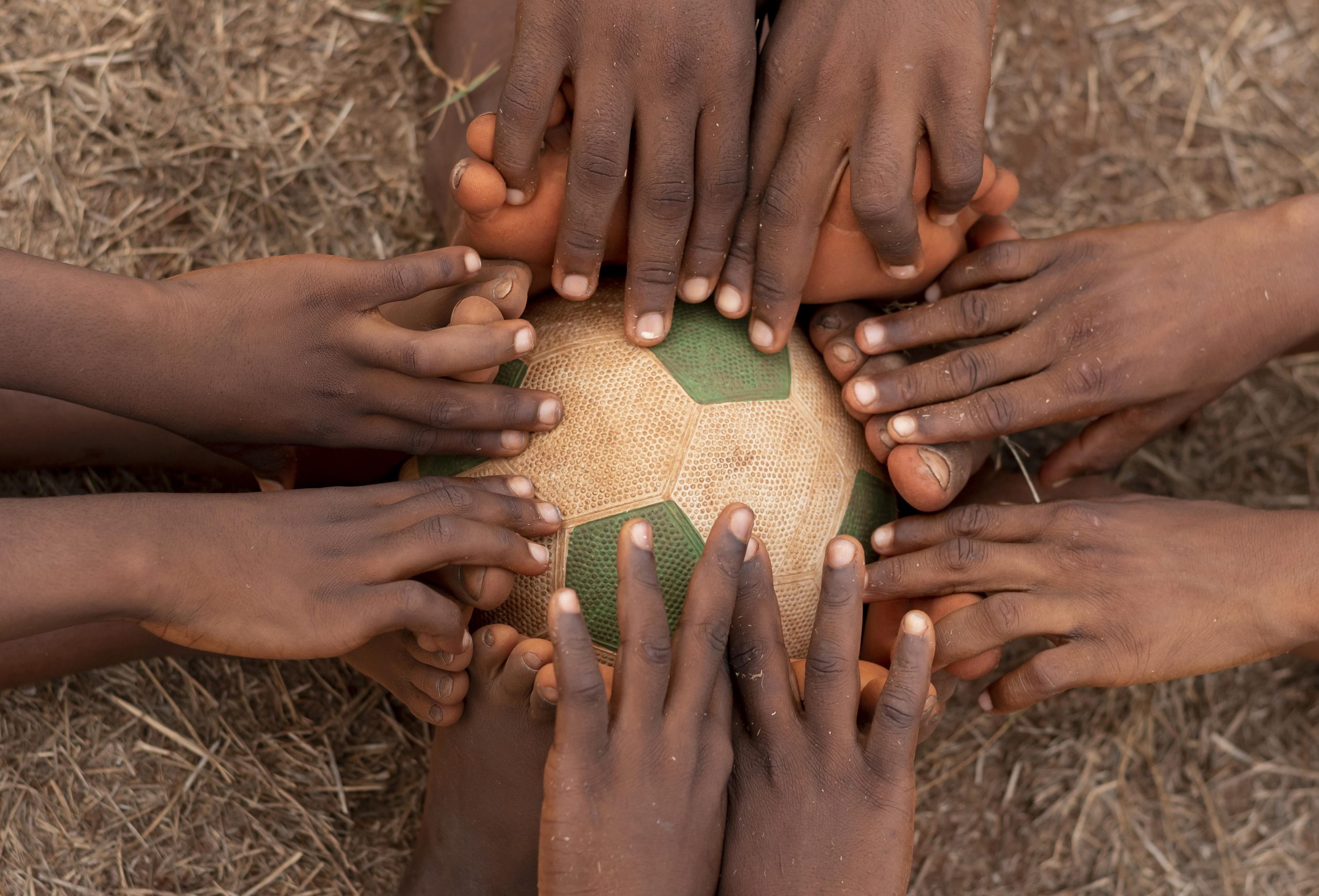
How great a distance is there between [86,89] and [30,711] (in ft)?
5.11

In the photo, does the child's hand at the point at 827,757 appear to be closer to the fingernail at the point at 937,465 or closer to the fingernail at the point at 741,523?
the fingernail at the point at 741,523

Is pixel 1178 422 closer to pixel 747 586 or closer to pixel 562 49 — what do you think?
pixel 747 586

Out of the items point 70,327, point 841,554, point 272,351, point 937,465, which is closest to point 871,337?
point 937,465

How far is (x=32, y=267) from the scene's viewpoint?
1978 mm

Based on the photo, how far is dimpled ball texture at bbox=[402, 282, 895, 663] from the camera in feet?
6.65

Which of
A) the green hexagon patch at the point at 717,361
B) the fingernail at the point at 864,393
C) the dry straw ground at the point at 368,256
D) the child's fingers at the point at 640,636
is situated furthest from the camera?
the dry straw ground at the point at 368,256

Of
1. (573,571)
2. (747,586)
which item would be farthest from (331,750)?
(747,586)

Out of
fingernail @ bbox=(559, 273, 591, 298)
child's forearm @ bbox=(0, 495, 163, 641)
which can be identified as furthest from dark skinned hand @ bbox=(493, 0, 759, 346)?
child's forearm @ bbox=(0, 495, 163, 641)

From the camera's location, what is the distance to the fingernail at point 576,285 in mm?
2154

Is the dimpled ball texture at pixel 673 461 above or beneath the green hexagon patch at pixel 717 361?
beneath

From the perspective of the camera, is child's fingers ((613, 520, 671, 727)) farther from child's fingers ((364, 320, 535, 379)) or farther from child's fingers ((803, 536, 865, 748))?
child's fingers ((364, 320, 535, 379))

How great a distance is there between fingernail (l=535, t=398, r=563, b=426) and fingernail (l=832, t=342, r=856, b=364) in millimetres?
623

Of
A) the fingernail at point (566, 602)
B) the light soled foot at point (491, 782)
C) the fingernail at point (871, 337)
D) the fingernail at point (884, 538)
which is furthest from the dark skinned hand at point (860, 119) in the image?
the light soled foot at point (491, 782)

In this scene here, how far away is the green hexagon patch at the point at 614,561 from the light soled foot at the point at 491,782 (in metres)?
0.12
